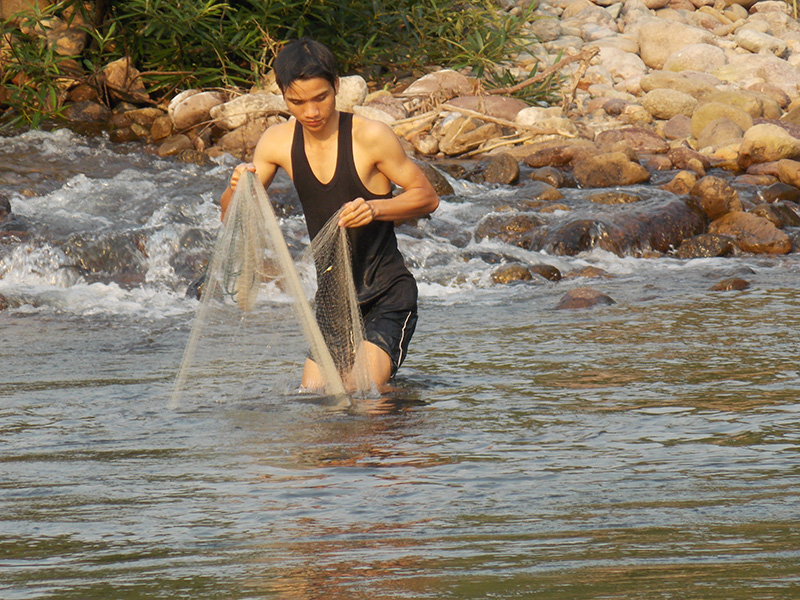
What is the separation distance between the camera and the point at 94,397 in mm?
5039

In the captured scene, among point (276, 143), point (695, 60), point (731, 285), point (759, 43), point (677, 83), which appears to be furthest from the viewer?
point (759, 43)

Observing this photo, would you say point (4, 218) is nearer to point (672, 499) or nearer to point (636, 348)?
point (636, 348)

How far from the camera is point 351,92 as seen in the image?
14.2 meters

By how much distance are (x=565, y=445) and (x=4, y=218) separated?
7.74 m

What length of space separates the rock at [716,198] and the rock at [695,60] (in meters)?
7.03

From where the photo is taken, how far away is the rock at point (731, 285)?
829 centimetres

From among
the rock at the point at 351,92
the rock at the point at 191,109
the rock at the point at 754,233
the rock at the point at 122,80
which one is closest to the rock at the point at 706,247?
the rock at the point at 754,233

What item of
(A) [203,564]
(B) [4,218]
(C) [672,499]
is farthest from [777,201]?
(A) [203,564]

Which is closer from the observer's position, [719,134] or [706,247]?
[706,247]

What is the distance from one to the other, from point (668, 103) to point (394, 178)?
11552 millimetres

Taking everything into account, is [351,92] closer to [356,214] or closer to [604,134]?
[604,134]

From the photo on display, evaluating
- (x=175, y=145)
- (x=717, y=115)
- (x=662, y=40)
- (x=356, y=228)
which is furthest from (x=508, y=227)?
(x=662, y=40)

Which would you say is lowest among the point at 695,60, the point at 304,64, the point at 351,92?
the point at 351,92

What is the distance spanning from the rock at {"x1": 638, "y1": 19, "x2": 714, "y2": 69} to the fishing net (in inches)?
586
